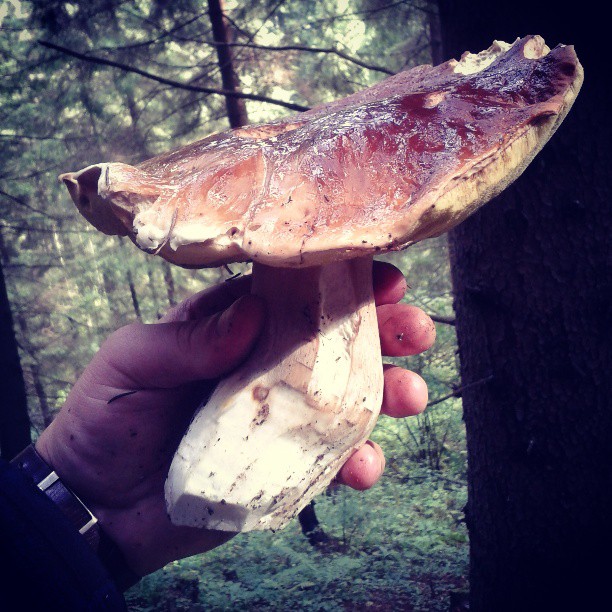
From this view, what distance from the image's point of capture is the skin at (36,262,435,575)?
163 centimetres

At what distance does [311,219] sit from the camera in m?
0.96

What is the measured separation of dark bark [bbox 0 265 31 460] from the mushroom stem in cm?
459

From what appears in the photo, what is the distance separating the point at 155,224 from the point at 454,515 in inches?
186

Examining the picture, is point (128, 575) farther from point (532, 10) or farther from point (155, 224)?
point (532, 10)

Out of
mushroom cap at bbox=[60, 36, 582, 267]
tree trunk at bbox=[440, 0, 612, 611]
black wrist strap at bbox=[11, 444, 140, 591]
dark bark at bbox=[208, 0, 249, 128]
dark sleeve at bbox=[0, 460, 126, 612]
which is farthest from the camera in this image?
dark bark at bbox=[208, 0, 249, 128]

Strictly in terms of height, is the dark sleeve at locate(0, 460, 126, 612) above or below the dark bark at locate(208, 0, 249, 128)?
below

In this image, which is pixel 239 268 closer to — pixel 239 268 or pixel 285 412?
pixel 239 268

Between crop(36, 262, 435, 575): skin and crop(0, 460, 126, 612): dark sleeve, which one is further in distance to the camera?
crop(36, 262, 435, 575): skin

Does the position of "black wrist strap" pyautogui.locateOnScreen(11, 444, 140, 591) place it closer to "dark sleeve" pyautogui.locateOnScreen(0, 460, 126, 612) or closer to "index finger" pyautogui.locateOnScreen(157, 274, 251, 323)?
"dark sleeve" pyautogui.locateOnScreen(0, 460, 126, 612)

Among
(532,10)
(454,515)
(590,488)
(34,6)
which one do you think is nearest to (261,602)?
(454,515)

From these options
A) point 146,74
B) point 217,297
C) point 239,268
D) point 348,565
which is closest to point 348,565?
point 348,565

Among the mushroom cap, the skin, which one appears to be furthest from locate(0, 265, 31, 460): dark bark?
the mushroom cap

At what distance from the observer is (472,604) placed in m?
2.26

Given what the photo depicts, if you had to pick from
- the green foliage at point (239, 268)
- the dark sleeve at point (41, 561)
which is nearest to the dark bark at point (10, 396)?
the green foliage at point (239, 268)
